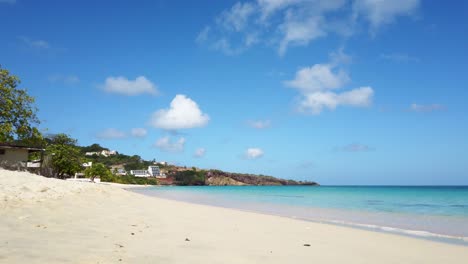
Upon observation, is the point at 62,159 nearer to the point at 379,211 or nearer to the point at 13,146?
the point at 13,146

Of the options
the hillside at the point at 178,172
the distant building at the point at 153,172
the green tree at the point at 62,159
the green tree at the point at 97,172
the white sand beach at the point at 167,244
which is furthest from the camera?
the hillside at the point at 178,172

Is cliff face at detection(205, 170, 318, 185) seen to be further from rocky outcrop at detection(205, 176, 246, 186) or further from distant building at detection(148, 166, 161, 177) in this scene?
distant building at detection(148, 166, 161, 177)

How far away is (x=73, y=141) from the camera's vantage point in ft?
202

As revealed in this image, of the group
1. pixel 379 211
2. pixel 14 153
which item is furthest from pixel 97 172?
pixel 379 211

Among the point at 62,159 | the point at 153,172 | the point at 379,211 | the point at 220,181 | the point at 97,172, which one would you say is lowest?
the point at 220,181

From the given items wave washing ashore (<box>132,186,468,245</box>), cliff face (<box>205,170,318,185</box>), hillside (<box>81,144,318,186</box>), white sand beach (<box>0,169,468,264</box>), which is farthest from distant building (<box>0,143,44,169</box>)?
cliff face (<box>205,170,318,185</box>)

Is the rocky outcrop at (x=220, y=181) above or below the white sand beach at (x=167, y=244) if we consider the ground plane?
below

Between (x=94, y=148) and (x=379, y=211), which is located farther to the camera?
(x=94, y=148)

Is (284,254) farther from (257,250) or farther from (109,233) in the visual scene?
(109,233)

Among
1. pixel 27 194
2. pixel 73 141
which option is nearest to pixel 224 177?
pixel 73 141

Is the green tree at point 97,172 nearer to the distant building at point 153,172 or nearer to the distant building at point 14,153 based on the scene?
the distant building at point 14,153

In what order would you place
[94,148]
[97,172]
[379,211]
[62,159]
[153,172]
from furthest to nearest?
[94,148] < [153,172] < [97,172] < [62,159] < [379,211]

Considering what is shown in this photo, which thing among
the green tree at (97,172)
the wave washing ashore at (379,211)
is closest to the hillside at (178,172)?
the green tree at (97,172)

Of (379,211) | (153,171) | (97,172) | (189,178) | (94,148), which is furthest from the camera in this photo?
(94,148)
